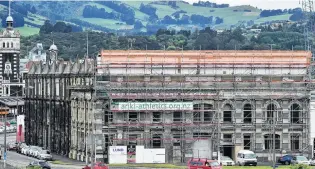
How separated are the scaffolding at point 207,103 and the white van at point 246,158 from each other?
8.79 ft

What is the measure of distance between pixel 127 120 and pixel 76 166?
653 cm

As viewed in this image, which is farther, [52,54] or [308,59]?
[52,54]

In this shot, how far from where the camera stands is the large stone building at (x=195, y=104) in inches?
4382

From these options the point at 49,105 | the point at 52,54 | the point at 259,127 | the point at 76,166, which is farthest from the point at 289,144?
the point at 52,54

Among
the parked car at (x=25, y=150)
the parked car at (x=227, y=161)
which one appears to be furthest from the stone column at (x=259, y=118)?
the parked car at (x=25, y=150)

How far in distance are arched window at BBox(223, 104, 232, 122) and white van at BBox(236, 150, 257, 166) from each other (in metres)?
4.33

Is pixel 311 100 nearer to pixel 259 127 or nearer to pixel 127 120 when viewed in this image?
pixel 259 127

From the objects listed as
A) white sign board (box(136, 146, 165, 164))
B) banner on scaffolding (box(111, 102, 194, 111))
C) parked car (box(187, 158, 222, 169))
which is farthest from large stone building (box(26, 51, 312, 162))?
parked car (box(187, 158, 222, 169))

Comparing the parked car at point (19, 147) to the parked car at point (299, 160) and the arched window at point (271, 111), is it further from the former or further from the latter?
the parked car at point (299, 160)

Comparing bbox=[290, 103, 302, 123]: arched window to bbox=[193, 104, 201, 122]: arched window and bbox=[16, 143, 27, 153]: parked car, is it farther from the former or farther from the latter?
bbox=[16, 143, 27, 153]: parked car

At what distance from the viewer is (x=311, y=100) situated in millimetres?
114188

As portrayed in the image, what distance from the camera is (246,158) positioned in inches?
4272

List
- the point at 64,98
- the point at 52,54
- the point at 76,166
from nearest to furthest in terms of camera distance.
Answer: the point at 76,166 → the point at 64,98 → the point at 52,54

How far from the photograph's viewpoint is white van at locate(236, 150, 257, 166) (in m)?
108
